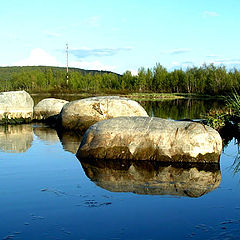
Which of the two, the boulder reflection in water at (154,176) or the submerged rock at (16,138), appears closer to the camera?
the boulder reflection in water at (154,176)

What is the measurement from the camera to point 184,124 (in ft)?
33.1

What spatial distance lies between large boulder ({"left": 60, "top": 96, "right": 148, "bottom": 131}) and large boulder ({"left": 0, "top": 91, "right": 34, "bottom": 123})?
3.52 meters

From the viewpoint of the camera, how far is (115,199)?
689cm

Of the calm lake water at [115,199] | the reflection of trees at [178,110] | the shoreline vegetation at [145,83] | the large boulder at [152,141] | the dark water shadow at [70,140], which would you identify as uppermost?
the shoreline vegetation at [145,83]

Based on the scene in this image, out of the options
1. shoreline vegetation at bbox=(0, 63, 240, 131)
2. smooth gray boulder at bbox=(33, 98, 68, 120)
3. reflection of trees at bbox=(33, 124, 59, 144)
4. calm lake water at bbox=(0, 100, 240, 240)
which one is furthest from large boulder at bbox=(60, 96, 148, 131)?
shoreline vegetation at bbox=(0, 63, 240, 131)

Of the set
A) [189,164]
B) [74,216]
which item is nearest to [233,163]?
[189,164]

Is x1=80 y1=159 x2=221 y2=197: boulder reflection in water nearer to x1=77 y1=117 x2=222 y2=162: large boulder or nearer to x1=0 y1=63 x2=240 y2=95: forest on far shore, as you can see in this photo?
x1=77 y1=117 x2=222 y2=162: large boulder

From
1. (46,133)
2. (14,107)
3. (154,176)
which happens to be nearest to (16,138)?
(46,133)

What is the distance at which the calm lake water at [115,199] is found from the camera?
5.58 metres

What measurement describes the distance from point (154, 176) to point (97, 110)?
7.83m

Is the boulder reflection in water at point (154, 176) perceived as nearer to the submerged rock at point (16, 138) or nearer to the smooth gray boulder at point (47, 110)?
the submerged rock at point (16, 138)

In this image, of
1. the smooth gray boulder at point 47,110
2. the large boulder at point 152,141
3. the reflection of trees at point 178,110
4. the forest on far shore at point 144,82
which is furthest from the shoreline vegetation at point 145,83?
the large boulder at point 152,141

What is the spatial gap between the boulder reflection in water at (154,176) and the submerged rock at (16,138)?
3057 millimetres

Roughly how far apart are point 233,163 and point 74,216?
17.6ft
